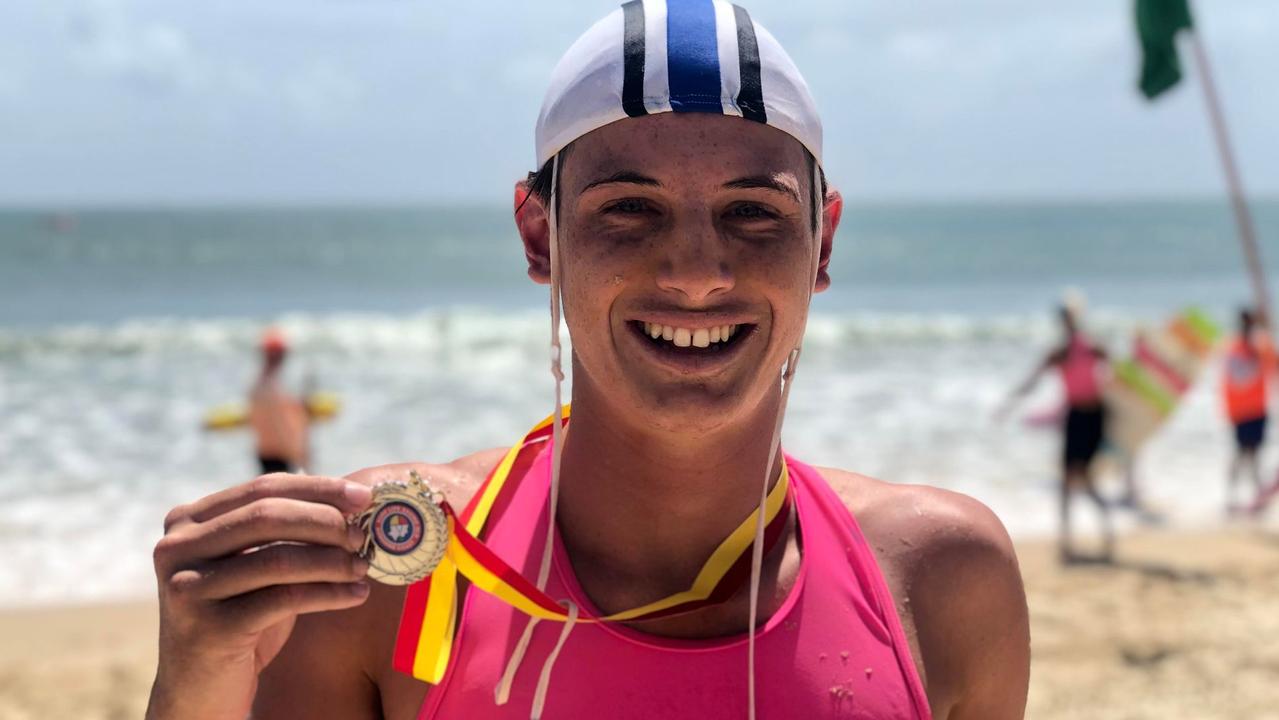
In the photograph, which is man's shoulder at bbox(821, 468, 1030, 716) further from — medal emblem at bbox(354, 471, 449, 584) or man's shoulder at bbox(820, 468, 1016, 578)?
medal emblem at bbox(354, 471, 449, 584)

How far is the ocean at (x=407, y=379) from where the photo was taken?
984 centimetres

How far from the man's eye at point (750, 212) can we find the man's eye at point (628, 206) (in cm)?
11

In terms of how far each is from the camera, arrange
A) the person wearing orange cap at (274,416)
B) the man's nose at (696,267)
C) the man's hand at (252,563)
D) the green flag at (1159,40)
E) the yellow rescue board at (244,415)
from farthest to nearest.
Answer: the yellow rescue board at (244,415) < the person wearing orange cap at (274,416) < the green flag at (1159,40) < the man's nose at (696,267) < the man's hand at (252,563)

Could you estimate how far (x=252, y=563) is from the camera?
135cm

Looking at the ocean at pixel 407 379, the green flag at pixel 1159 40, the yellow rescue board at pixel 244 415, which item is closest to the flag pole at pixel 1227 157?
the green flag at pixel 1159 40

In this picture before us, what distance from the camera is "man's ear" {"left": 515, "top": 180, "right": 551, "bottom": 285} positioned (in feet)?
5.84

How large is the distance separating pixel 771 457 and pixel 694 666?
31 cm

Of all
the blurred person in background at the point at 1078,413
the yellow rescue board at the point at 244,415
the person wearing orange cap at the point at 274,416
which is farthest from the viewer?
the blurred person in background at the point at 1078,413

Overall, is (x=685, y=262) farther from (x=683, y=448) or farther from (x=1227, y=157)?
(x=1227, y=157)

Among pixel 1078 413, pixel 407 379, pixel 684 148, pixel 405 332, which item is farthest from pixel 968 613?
pixel 405 332

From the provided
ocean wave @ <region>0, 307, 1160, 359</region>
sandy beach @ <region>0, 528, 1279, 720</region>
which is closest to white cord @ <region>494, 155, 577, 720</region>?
sandy beach @ <region>0, 528, 1279, 720</region>

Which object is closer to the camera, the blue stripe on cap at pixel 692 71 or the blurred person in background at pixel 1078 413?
the blue stripe on cap at pixel 692 71

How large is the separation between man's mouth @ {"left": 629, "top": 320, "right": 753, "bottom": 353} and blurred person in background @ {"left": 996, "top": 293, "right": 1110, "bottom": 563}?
7.80 metres

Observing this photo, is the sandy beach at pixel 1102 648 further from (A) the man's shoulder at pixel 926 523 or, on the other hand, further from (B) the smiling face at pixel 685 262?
(B) the smiling face at pixel 685 262
